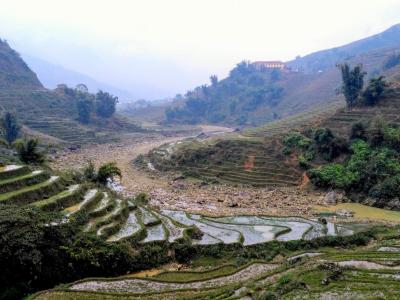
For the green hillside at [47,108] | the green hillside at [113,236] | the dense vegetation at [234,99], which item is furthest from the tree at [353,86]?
the dense vegetation at [234,99]

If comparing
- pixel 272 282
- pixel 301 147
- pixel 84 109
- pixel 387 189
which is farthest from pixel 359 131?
pixel 84 109

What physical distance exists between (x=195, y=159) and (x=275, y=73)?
93018mm

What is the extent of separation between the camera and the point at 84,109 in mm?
82688

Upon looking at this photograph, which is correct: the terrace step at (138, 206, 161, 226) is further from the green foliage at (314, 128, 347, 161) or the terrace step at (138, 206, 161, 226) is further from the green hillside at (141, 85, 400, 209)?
the green foliage at (314, 128, 347, 161)

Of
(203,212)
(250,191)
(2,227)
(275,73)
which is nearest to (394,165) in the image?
(250,191)

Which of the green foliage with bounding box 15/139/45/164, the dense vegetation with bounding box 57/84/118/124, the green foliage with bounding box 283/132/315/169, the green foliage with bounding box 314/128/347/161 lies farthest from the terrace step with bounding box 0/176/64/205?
the dense vegetation with bounding box 57/84/118/124

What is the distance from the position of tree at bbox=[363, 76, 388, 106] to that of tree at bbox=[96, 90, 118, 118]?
57549 mm

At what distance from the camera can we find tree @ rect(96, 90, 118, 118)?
299ft

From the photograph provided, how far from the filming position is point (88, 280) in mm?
17125

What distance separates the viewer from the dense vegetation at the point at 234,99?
119 m

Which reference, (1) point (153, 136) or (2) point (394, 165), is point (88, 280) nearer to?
(2) point (394, 165)

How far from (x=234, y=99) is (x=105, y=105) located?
153ft

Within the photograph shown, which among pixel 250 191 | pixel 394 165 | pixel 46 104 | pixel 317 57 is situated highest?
pixel 317 57

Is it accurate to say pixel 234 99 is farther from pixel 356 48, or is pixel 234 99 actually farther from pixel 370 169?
pixel 370 169
